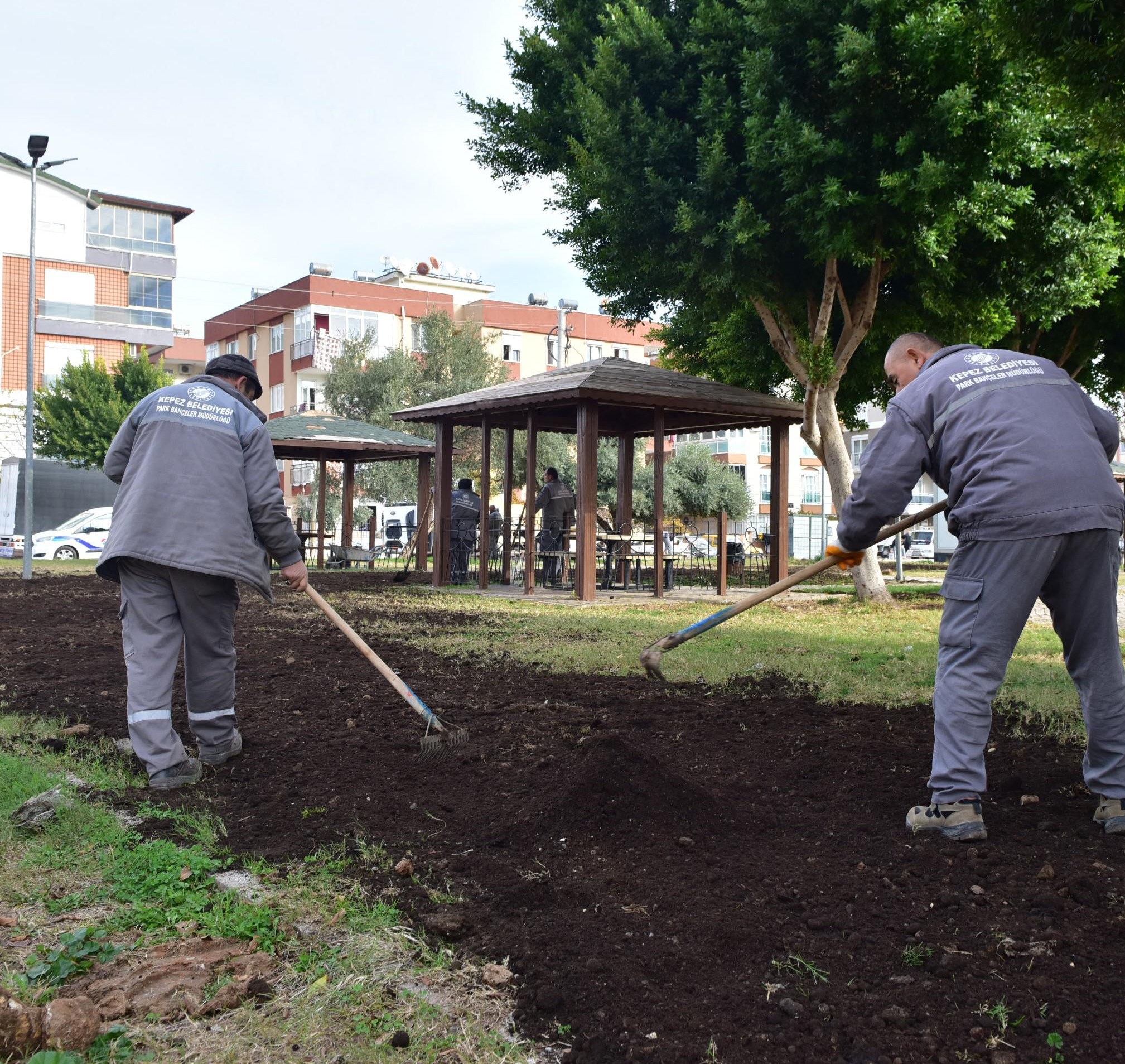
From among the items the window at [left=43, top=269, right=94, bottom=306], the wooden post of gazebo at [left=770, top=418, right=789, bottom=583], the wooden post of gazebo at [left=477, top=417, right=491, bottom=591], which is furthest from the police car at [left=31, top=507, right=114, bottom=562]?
the window at [left=43, top=269, right=94, bottom=306]

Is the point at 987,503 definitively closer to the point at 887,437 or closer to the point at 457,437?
the point at 887,437

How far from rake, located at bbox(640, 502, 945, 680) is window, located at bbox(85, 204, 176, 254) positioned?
4860 centimetres

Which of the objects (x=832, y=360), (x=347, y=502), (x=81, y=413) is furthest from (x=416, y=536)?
(x=81, y=413)

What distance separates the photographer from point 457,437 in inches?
1545

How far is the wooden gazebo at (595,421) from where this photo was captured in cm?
1424

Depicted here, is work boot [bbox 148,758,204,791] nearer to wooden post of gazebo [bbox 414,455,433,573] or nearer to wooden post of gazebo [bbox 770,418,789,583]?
wooden post of gazebo [bbox 770,418,789,583]

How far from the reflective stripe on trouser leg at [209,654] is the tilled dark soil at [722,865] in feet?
0.86

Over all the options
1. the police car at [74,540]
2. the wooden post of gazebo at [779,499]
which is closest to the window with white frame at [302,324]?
the police car at [74,540]

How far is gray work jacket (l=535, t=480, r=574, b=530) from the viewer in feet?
56.7

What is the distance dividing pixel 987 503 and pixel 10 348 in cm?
4877

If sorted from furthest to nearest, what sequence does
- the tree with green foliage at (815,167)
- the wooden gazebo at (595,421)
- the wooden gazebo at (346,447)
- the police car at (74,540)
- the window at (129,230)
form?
the window at (129,230)
the police car at (74,540)
the wooden gazebo at (346,447)
the wooden gazebo at (595,421)
the tree with green foliage at (815,167)

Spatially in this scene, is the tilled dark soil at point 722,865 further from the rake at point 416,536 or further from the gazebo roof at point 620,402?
the rake at point 416,536

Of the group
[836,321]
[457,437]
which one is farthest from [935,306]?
[457,437]

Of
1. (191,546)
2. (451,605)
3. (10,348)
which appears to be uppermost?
(10,348)
